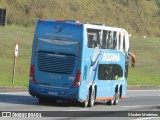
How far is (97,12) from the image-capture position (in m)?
80.4

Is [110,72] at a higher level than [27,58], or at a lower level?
higher

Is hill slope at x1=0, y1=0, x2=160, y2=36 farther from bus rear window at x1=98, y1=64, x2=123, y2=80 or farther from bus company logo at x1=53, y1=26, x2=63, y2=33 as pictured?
bus company logo at x1=53, y1=26, x2=63, y2=33

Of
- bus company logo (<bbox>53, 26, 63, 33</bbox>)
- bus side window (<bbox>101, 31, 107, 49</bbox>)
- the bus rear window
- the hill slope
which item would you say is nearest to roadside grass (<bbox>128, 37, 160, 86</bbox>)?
the hill slope

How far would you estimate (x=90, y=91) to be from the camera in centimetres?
2855

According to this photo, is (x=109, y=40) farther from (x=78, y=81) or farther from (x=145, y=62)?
(x=145, y=62)

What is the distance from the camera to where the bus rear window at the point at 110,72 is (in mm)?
29906

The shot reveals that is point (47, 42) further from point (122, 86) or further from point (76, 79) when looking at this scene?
point (122, 86)

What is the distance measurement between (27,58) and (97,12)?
28.5m

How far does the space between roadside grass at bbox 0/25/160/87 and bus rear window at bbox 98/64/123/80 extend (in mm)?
8632

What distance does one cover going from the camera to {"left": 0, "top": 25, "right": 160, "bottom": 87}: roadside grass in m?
45.7

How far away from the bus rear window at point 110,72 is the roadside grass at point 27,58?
340 inches

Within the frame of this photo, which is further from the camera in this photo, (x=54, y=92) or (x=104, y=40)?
(x=104, y=40)

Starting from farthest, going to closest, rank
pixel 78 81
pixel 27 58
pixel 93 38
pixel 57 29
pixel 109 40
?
1. pixel 27 58
2. pixel 109 40
3. pixel 93 38
4. pixel 57 29
5. pixel 78 81

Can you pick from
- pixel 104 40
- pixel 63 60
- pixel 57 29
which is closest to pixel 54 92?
pixel 63 60
